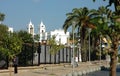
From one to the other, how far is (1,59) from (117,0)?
1321 inches

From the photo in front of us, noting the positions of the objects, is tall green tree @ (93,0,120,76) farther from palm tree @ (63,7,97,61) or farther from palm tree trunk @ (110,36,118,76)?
palm tree @ (63,7,97,61)

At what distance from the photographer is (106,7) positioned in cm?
545

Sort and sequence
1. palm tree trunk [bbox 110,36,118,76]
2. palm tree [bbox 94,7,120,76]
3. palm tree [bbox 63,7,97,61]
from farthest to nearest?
palm tree [bbox 63,7,97,61], palm tree trunk [bbox 110,36,118,76], palm tree [bbox 94,7,120,76]

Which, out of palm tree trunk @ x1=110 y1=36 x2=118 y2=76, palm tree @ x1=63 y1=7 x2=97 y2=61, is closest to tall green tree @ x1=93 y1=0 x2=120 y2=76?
palm tree trunk @ x1=110 y1=36 x2=118 y2=76

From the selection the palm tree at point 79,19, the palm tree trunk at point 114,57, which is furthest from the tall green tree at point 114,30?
the palm tree at point 79,19

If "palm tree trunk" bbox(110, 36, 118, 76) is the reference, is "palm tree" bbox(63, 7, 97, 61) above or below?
above

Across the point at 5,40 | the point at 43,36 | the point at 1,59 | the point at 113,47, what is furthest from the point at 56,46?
the point at 43,36

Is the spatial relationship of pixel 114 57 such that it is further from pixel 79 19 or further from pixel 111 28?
pixel 79 19

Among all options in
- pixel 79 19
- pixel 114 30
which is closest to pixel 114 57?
pixel 114 30

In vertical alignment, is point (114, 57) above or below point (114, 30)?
below

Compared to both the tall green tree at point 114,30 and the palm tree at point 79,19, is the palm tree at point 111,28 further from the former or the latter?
the palm tree at point 79,19

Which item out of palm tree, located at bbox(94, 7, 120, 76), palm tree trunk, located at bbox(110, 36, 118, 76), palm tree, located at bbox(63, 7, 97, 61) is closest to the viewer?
palm tree, located at bbox(94, 7, 120, 76)

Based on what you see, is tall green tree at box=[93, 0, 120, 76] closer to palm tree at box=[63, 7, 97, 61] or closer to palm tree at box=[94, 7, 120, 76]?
palm tree at box=[94, 7, 120, 76]

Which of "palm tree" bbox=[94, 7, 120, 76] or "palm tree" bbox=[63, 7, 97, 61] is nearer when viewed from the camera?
"palm tree" bbox=[94, 7, 120, 76]
